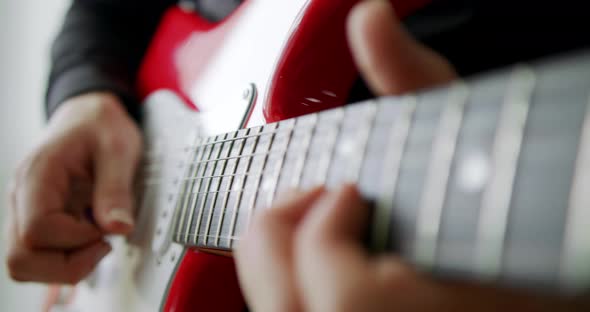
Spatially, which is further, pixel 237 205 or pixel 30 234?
pixel 30 234

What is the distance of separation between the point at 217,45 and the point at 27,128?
1341mm

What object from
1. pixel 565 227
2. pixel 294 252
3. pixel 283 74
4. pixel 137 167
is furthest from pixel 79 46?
pixel 565 227

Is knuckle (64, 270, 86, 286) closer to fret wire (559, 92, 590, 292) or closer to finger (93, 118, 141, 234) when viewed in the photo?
finger (93, 118, 141, 234)

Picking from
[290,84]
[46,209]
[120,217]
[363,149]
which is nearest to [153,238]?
[120,217]

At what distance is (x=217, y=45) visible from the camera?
2.05 feet

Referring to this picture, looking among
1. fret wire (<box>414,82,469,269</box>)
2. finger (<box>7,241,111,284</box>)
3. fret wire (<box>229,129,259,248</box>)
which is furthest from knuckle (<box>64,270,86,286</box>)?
fret wire (<box>414,82,469,269</box>)

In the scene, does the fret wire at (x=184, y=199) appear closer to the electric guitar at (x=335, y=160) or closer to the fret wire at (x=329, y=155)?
the electric guitar at (x=335, y=160)

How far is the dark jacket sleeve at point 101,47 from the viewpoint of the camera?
2.59 ft

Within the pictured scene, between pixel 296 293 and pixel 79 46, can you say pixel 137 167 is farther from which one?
pixel 296 293

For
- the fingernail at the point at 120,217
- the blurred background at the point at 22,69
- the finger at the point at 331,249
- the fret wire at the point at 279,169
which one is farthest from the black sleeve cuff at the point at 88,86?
the blurred background at the point at 22,69

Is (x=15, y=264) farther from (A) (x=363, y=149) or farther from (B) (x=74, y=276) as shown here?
(A) (x=363, y=149)

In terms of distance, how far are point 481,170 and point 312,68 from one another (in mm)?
292

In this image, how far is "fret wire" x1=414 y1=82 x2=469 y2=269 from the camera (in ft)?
0.74

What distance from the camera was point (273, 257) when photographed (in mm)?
264
